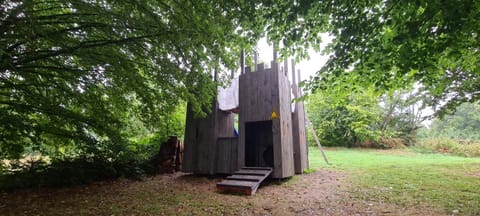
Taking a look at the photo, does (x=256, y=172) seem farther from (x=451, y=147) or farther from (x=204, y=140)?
(x=451, y=147)

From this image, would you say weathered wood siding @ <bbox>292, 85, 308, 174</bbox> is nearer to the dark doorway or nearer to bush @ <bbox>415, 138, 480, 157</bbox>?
the dark doorway

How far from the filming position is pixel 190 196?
4992 millimetres

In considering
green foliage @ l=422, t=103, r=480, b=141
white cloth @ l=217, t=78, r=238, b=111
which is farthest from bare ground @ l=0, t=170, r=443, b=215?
green foliage @ l=422, t=103, r=480, b=141

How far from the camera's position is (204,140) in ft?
23.8

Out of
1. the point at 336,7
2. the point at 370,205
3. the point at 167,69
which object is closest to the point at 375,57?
the point at 336,7

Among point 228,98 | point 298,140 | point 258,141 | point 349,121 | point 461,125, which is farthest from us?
point 461,125

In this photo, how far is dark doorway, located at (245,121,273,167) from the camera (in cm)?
776

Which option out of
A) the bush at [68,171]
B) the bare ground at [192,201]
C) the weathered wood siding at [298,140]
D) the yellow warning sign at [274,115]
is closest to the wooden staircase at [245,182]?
the bare ground at [192,201]

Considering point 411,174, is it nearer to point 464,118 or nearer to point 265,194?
point 265,194

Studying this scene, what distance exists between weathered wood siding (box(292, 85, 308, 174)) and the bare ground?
1.04 metres

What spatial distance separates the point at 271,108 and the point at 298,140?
1.73 meters

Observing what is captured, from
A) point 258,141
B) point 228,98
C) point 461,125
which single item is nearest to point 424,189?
point 258,141

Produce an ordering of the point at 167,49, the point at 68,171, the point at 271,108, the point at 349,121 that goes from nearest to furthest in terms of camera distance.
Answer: the point at 167,49 → the point at 68,171 → the point at 271,108 → the point at 349,121

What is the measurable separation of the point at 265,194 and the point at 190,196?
1613 millimetres
